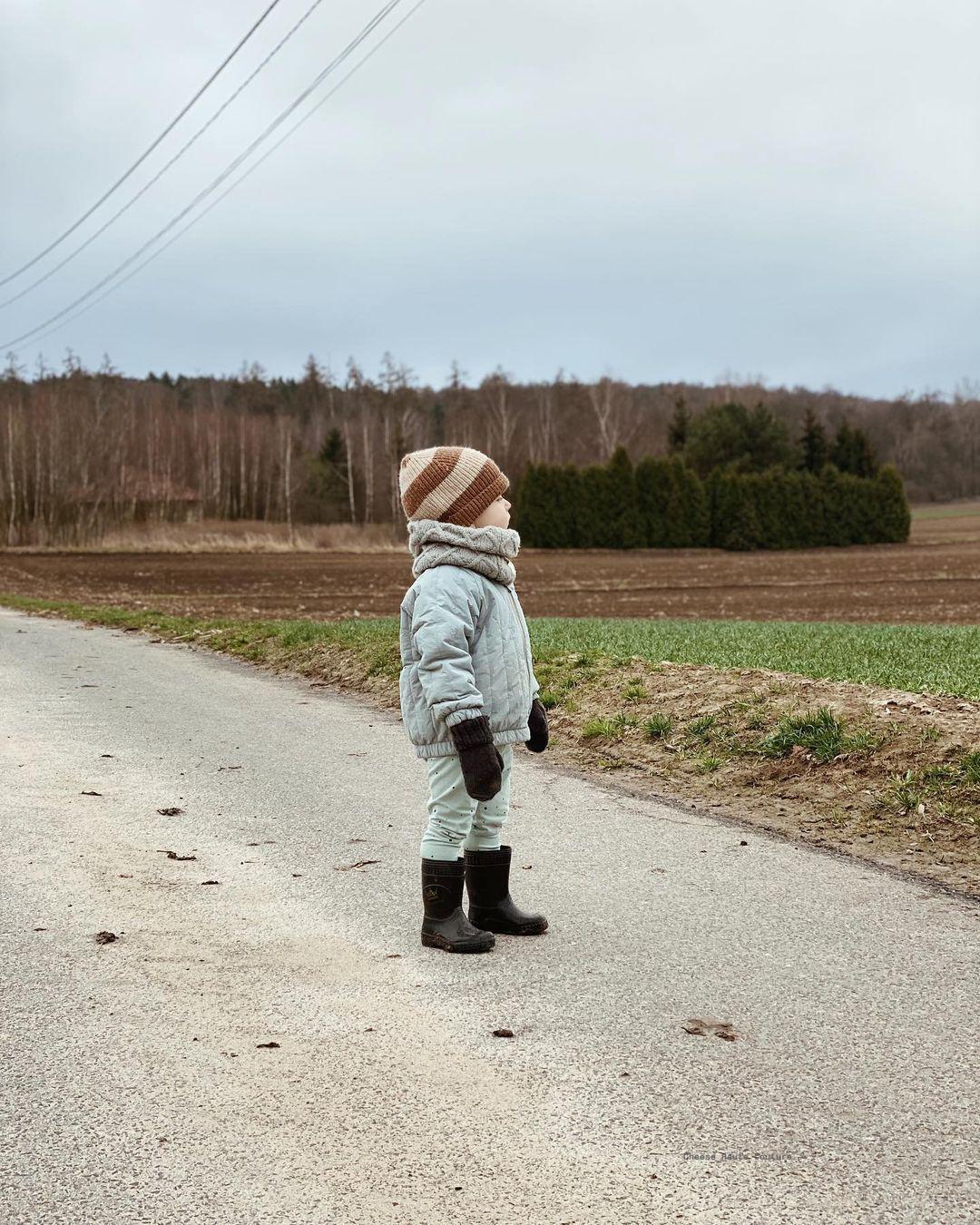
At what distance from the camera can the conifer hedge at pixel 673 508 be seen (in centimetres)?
6725

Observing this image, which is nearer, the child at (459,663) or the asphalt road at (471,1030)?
the asphalt road at (471,1030)

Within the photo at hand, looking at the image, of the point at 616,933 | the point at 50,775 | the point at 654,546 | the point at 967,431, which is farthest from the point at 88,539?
the point at 967,431

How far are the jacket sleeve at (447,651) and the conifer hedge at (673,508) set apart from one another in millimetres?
61176

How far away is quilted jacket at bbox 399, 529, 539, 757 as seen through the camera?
14.2ft

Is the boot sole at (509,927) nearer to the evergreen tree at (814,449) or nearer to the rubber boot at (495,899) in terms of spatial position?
the rubber boot at (495,899)

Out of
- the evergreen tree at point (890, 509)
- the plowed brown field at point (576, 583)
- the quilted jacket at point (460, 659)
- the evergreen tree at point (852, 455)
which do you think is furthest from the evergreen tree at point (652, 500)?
the quilted jacket at point (460, 659)

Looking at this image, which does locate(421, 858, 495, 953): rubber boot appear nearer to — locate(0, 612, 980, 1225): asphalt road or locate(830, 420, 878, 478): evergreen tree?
locate(0, 612, 980, 1225): asphalt road

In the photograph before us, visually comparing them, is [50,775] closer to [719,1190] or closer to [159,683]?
[159,683]

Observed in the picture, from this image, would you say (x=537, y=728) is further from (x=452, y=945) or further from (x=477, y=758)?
(x=452, y=945)

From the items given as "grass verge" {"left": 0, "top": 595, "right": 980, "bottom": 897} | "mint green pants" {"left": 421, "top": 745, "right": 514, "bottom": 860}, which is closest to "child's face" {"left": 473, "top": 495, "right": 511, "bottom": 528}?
"mint green pants" {"left": 421, "top": 745, "right": 514, "bottom": 860}

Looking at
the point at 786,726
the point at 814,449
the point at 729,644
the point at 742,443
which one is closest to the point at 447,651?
the point at 786,726

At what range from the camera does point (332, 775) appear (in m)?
7.57

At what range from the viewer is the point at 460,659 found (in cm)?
437

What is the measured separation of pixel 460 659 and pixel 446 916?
93 cm
